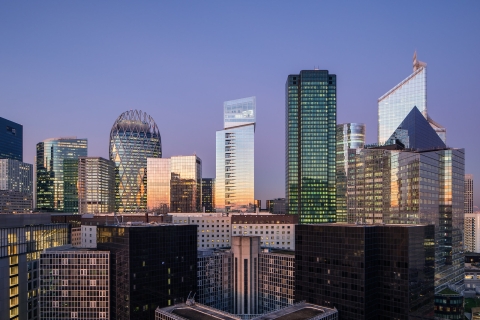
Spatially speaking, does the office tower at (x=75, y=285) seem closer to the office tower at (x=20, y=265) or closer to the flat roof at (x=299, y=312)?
the office tower at (x=20, y=265)

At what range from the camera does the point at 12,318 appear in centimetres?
11112

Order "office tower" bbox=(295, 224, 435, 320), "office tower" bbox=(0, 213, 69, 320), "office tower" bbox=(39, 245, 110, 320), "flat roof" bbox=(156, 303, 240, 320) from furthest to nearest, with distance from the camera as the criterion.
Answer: "office tower" bbox=(0, 213, 69, 320) < "office tower" bbox=(39, 245, 110, 320) < "office tower" bbox=(295, 224, 435, 320) < "flat roof" bbox=(156, 303, 240, 320)

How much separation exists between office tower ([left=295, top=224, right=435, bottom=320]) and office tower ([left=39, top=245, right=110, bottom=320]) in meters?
61.6

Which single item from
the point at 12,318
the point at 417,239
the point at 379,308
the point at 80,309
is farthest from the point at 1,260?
the point at 417,239

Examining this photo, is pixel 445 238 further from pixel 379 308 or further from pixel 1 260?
pixel 1 260

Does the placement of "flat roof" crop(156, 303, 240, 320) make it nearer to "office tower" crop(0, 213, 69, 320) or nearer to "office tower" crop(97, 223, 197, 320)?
"office tower" crop(97, 223, 197, 320)

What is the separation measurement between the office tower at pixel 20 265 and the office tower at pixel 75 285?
10662 mm

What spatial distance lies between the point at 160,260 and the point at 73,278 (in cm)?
2565

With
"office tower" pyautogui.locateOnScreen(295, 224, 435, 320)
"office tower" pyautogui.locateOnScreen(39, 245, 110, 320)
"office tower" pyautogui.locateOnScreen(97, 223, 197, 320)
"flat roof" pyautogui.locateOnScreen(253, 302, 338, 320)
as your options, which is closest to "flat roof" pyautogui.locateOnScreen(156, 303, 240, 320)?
"flat roof" pyautogui.locateOnScreen(253, 302, 338, 320)

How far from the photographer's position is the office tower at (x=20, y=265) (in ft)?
359

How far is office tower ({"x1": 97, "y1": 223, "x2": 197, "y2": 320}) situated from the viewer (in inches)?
4109

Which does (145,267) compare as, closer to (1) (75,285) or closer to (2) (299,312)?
(1) (75,285)

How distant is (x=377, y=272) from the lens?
318ft

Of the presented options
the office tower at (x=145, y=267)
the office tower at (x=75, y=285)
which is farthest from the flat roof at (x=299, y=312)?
the office tower at (x=75, y=285)
